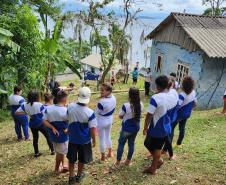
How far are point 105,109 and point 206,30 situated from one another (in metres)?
11.4

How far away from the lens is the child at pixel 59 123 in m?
5.73

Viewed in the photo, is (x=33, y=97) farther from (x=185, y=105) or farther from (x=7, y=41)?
(x=7, y=41)

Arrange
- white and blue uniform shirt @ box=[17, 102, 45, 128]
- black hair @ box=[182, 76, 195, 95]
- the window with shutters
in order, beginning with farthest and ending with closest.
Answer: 1. the window with shutters
2. white and blue uniform shirt @ box=[17, 102, 45, 128]
3. black hair @ box=[182, 76, 195, 95]

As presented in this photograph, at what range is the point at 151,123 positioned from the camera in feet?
18.3

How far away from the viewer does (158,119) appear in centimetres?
550

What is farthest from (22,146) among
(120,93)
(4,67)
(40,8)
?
(40,8)

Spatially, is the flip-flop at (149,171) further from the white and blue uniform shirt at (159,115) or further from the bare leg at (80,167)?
the bare leg at (80,167)

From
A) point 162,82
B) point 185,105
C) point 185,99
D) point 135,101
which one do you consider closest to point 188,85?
point 185,99

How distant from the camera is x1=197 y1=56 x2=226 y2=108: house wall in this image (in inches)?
589

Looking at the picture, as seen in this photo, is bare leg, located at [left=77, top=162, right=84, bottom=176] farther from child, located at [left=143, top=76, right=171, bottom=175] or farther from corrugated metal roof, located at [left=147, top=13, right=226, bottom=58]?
corrugated metal roof, located at [left=147, top=13, right=226, bottom=58]

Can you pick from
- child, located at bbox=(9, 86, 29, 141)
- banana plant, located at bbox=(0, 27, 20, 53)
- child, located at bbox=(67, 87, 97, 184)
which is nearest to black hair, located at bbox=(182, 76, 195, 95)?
child, located at bbox=(67, 87, 97, 184)

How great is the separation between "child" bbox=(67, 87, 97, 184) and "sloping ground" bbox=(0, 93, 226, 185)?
0.72 m

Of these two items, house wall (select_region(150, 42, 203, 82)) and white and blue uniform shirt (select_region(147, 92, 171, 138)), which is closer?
white and blue uniform shirt (select_region(147, 92, 171, 138))

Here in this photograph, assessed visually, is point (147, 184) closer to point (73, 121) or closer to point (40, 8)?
point (73, 121)
